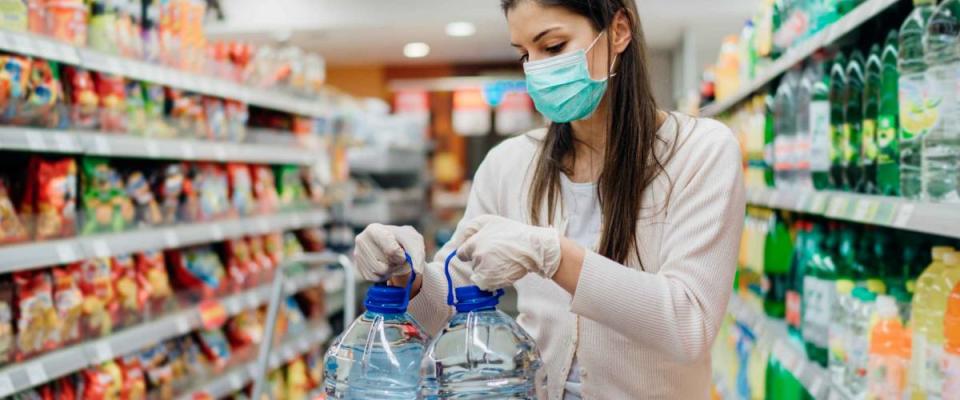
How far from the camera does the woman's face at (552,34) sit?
1.50 metres

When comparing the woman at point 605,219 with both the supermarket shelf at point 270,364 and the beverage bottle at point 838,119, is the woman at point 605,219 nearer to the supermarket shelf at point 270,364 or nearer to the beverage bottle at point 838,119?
the beverage bottle at point 838,119

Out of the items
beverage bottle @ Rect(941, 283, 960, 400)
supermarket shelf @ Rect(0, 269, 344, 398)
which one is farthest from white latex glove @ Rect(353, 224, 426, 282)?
supermarket shelf @ Rect(0, 269, 344, 398)

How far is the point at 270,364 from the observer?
443 cm

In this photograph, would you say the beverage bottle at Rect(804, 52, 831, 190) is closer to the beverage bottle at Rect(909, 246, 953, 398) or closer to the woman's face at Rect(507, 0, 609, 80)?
the beverage bottle at Rect(909, 246, 953, 398)

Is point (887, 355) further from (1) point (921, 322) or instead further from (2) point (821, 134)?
(2) point (821, 134)

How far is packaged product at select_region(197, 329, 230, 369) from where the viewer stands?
158 inches

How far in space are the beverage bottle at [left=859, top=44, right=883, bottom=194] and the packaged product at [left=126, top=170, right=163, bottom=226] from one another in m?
2.48

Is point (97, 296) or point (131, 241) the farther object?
point (131, 241)

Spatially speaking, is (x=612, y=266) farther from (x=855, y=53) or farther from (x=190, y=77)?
(x=190, y=77)

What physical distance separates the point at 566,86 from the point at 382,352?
57cm

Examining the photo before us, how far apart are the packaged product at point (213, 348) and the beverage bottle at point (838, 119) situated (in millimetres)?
2671

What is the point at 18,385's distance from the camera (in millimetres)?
2508

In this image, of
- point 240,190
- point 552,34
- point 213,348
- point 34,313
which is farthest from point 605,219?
point 240,190

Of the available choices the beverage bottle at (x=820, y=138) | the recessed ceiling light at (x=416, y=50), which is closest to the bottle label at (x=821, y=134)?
the beverage bottle at (x=820, y=138)
